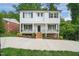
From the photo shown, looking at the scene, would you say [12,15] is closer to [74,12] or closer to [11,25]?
[11,25]

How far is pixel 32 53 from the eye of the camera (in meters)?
13.7

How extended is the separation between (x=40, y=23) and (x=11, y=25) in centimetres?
52

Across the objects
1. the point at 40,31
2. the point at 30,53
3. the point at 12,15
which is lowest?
the point at 30,53

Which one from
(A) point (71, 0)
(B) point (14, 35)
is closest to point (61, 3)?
(A) point (71, 0)

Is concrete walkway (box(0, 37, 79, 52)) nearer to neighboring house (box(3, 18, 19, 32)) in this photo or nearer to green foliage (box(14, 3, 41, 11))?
neighboring house (box(3, 18, 19, 32))

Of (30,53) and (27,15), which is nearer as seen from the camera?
(30,53)

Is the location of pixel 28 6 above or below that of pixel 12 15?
above

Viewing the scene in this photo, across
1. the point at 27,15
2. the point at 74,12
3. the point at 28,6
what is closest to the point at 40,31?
the point at 27,15

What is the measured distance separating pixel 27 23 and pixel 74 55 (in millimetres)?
1031

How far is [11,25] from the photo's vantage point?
1379cm

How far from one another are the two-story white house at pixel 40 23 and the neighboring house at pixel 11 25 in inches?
3.6

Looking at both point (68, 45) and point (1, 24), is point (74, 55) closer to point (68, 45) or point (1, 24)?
point (68, 45)

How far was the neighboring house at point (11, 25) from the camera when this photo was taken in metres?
13.8

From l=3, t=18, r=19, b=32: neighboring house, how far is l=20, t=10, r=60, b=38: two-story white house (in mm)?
91
